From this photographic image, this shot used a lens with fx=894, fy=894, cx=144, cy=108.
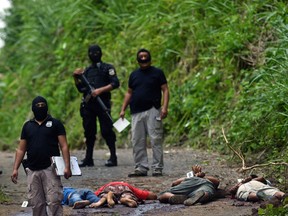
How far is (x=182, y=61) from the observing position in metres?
19.0

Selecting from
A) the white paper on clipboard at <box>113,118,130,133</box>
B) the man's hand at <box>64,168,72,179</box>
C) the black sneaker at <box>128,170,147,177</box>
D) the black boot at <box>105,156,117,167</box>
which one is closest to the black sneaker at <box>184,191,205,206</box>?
the man's hand at <box>64,168,72,179</box>

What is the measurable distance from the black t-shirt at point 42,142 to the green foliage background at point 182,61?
435cm

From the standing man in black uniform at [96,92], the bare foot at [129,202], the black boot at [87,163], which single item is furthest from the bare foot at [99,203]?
the black boot at [87,163]

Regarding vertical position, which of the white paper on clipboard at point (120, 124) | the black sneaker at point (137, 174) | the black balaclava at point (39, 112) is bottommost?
the black sneaker at point (137, 174)

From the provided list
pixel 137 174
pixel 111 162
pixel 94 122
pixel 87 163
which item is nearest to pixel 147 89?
pixel 137 174

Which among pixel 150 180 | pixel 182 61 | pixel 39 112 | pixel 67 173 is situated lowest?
pixel 150 180

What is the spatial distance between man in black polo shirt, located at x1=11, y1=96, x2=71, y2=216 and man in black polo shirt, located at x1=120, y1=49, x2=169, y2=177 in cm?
381

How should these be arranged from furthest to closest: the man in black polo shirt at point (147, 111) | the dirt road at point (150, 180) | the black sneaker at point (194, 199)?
the man in black polo shirt at point (147, 111) → the black sneaker at point (194, 199) → the dirt road at point (150, 180)

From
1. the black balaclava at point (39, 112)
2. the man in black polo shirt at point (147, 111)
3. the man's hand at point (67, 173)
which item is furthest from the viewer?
the man in black polo shirt at point (147, 111)

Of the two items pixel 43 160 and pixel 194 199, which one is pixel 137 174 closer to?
pixel 194 199

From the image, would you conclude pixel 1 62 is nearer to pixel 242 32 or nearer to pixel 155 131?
pixel 242 32

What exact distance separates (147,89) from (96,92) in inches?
51.6

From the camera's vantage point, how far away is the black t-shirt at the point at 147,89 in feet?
42.7

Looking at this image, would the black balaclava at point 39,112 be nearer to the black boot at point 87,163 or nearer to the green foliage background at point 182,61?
the green foliage background at point 182,61
